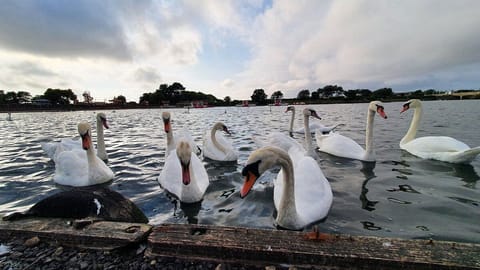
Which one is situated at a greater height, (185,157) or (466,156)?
(185,157)

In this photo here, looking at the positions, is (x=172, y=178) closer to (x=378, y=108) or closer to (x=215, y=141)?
(x=215, y=141)

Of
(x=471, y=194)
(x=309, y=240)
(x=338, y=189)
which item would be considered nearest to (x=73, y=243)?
(x=309, y=240)

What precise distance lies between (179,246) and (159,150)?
7.78 meters

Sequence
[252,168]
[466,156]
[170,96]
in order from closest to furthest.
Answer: [252,168], [466,156], [170,96]

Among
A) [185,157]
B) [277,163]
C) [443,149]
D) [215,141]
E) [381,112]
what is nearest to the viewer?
[277,163]

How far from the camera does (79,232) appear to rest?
241cm

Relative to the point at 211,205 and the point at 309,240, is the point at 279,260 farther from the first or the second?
the point at 211,205

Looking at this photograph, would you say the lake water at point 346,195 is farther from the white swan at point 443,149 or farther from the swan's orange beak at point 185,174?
the swan's orange beak at point 185,174

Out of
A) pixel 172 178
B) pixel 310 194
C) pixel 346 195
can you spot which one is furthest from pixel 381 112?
pixel 172 178

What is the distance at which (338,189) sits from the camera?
5.05 metres

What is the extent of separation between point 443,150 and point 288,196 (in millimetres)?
5874

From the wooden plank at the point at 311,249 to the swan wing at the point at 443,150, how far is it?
524 cm

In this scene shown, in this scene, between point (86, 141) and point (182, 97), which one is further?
point (182, 97)

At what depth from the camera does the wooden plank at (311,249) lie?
74.9 inches
